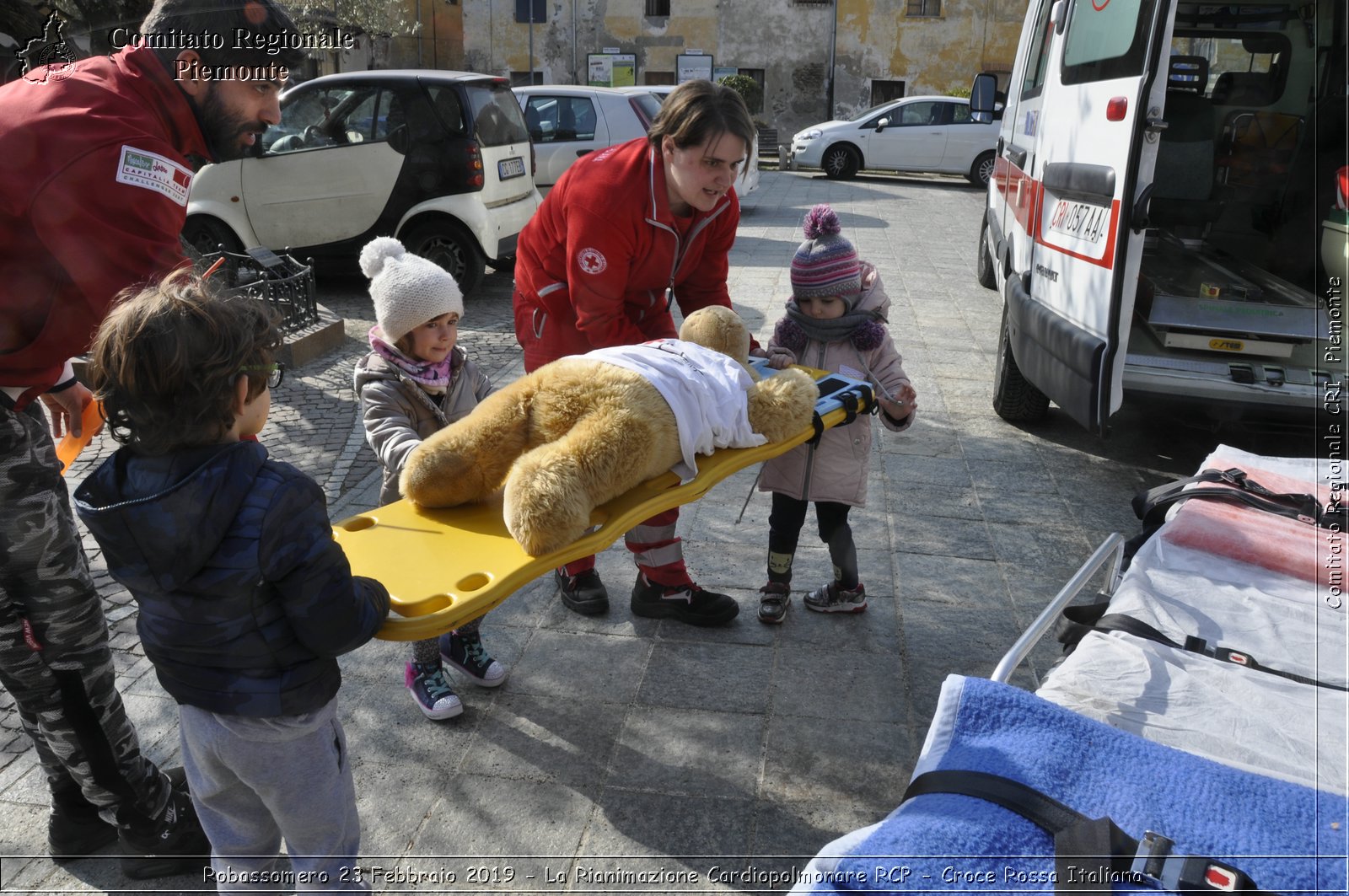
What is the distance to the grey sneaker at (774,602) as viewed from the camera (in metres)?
3.53

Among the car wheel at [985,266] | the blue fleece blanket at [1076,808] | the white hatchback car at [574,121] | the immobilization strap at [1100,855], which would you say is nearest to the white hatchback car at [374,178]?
the white hatchback car at [574,121]

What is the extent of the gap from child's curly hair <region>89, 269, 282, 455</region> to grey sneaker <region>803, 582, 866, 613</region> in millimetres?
2372

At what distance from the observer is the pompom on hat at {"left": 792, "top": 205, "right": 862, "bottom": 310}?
329 cm

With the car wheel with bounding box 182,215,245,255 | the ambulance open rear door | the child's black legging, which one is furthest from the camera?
the car wheel with bounding box 182,215,245,255

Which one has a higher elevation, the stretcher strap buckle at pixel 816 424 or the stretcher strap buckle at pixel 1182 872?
the stretcher strap buckle at pixel 816 424

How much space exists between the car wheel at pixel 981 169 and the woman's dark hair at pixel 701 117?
55.4ft

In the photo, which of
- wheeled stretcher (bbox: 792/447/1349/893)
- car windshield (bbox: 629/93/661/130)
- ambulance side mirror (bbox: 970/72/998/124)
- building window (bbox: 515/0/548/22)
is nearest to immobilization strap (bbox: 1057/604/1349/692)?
wheeled stretcher (bbox: 792/447/1349/893)

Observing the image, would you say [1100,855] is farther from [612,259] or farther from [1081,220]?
[1081,220]

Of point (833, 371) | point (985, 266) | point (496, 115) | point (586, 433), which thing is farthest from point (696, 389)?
point (985, 266)

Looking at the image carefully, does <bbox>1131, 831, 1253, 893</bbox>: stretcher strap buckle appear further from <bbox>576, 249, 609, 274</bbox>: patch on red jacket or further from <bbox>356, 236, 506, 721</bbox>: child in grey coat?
<bbox>576, 249, 609, 274</bbox>: patch on red jacket

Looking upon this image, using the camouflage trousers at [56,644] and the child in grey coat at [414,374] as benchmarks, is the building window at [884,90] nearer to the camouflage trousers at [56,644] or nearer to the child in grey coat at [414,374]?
the child in grey coat at [414,374]

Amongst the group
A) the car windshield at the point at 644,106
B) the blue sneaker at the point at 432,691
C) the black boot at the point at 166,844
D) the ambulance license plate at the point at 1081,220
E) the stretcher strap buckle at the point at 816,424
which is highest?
the car windshield at the point at 644,106

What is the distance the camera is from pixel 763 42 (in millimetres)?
29781

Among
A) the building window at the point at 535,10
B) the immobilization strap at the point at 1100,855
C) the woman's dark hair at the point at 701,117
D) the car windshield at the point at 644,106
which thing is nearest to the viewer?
the immobilization strap at the point at 1100,855
